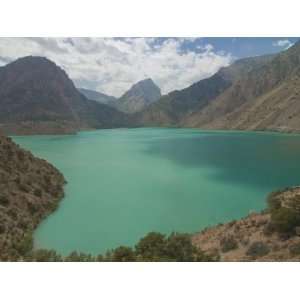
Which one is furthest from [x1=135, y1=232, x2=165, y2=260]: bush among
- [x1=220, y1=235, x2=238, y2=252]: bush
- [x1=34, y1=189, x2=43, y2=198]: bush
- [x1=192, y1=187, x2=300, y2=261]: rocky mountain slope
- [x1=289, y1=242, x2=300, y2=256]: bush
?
[x1=34, y1=189, x2=43, y2=198]: bush

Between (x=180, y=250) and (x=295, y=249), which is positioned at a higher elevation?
(x=295, y=249)

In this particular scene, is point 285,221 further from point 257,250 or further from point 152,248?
point 152,248

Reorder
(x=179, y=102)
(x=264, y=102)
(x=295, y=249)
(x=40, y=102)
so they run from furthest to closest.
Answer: (x=179, y=102), (x=40, y=102), (x=264, y=102), (x=295, y=249)

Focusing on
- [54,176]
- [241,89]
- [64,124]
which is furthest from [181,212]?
[241,89]

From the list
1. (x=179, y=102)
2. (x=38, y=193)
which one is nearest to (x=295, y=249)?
(x=38, y=193)

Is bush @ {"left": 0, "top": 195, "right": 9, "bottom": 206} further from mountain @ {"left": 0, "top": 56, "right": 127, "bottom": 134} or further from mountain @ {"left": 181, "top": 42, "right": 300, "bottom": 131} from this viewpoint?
mountain @ {"left": 0, "top": 56, "right": 127, "bottom": 134}

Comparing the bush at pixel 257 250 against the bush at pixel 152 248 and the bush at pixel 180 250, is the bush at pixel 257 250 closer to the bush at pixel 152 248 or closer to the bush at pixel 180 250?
the bush at pixel 180 250
